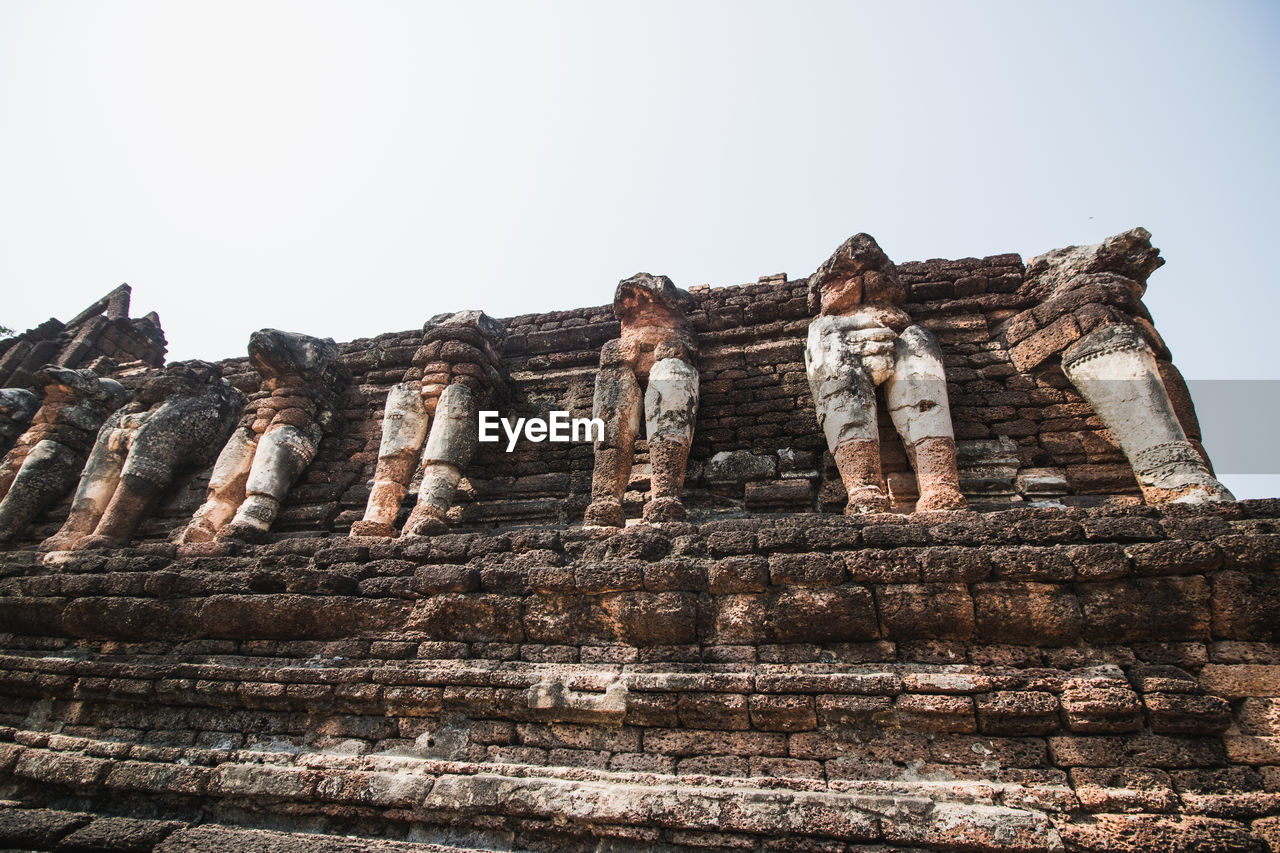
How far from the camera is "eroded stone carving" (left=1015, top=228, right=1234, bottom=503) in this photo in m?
4.01

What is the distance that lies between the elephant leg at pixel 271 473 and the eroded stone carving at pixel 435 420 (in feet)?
3.42

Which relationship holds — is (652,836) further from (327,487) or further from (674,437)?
(327,487)

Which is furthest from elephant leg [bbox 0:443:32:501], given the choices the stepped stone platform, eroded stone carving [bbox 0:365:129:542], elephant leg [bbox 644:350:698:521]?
elephant leg [bbox 644:350:698:521]

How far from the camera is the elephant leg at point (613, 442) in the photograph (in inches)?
185

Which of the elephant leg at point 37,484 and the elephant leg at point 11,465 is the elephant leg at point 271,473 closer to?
the elephant leg at point 37,484

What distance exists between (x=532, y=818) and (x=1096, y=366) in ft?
16.6

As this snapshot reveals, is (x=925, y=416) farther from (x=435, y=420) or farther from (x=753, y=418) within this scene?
(x=435, y=420)

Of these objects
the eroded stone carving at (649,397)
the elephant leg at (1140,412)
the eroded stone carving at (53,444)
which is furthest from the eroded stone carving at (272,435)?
the elephant leg at (1140,412)

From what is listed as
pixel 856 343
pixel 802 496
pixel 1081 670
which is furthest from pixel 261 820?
pixel 856 343

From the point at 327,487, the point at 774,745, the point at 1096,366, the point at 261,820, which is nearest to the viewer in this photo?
the point at 774,745

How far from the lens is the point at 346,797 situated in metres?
3.33

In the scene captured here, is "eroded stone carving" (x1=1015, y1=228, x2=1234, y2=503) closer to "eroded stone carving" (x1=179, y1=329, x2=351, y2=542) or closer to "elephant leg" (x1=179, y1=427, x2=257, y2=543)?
"eroded stone carving" (x1=179, y1=329, x2=351, y2=542)

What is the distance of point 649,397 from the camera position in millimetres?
5293

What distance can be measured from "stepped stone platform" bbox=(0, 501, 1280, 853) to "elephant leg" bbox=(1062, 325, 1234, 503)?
45cm
